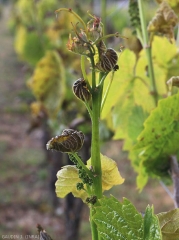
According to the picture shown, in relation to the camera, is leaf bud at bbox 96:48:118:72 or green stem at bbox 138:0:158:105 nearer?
leaf bud at bbox 96:48:118:72

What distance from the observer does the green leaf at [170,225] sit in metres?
0.40

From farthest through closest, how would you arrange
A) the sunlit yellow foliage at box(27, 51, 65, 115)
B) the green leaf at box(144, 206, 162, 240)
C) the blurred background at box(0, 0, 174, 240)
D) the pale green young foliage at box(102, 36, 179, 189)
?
the blurred background at box(0, 0, 174, 240) < the sunlit yellow foliage at box(27, 51, 65, 115) < the pale green young foliage at box(102, 36, 179, 189) < the green leaf at box(144, 206, 162, 240)


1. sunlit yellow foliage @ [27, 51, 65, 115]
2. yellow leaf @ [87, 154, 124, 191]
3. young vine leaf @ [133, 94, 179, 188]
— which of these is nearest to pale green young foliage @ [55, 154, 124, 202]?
yellow leaf @ [87, 154, 124, 191]

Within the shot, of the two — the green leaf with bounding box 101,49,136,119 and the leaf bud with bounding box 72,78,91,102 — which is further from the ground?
the green leaf with bounding box 101,49,136,119

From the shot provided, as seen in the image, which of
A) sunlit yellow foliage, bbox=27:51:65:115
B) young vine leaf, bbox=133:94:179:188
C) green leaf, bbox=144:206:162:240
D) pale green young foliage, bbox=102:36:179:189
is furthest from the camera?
sunlit yellow foliage, bbox=27:51:65:115

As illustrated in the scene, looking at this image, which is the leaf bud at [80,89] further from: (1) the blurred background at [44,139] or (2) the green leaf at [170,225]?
(1) the blurred background at [44,139]

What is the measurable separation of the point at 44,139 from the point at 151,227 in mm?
3241

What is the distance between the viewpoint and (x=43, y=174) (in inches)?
156

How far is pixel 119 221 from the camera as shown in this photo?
14.8 inches

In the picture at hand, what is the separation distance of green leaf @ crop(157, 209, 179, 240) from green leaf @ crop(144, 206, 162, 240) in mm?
41

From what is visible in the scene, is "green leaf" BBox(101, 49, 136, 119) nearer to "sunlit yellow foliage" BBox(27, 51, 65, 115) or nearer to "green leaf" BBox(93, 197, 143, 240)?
"green leaf" BBox(93, 197, 143, 240)

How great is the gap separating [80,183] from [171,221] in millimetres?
101

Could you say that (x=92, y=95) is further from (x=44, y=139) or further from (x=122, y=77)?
(x=44, y=139)

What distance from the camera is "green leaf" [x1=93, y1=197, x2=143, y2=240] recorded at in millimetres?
369
